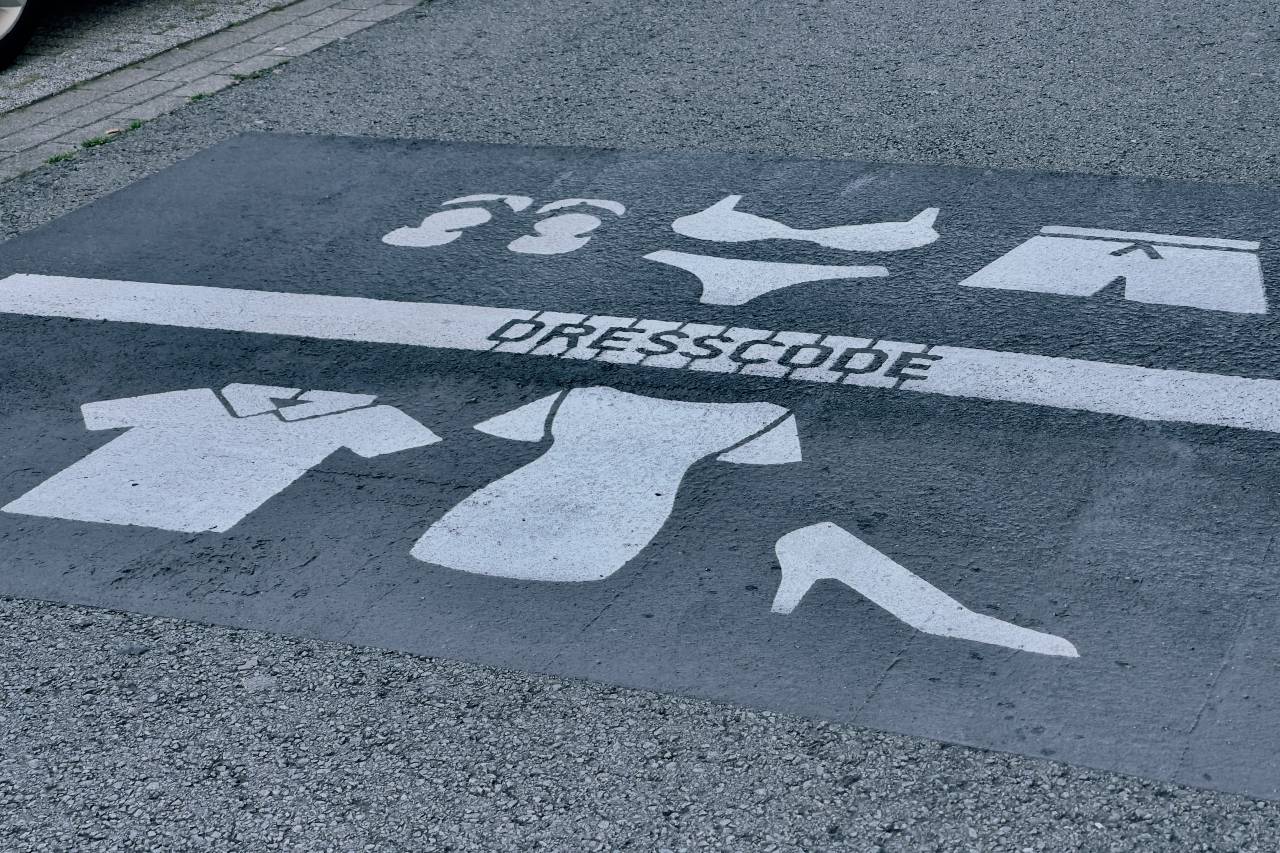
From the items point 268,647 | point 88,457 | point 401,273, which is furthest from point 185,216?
point 268,647

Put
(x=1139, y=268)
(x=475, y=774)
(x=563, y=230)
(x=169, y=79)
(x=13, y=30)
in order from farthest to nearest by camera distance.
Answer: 1. (x=13, y=30)
2. (x=169, y=79)
3. (x=563, y=230)
4. (x=1139, y=268)
5. (x=475, y=774)

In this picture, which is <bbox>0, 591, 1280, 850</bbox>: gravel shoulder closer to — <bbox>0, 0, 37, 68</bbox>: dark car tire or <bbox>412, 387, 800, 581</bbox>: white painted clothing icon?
<bbox>412, 387, 800, 581</bbox>: white painted clothing icon

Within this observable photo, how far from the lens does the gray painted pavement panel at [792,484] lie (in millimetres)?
3211

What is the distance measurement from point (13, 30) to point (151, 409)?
4.88m

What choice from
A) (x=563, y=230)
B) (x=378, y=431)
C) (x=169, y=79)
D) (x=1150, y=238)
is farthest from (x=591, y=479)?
(x=169, y=79)

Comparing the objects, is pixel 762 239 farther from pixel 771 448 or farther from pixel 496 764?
pixel 496 764

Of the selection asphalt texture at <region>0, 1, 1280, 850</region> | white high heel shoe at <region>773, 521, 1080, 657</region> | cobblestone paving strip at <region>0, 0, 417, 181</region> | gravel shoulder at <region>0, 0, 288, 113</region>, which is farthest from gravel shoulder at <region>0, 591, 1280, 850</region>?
gravel shoulder at <region>0, 0, 288, 113</region>

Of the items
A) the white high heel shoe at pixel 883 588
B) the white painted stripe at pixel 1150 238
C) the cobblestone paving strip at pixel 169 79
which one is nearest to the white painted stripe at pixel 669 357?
the white high heel shoe at pixel 883 588

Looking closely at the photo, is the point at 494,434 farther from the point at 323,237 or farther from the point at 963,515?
the point at 323,237

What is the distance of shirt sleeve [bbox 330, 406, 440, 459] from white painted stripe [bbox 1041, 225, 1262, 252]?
2.53 m

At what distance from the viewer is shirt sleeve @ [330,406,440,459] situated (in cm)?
429

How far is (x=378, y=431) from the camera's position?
14.4 feet

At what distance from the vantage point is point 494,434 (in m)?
4.31

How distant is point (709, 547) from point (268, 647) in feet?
3.54
